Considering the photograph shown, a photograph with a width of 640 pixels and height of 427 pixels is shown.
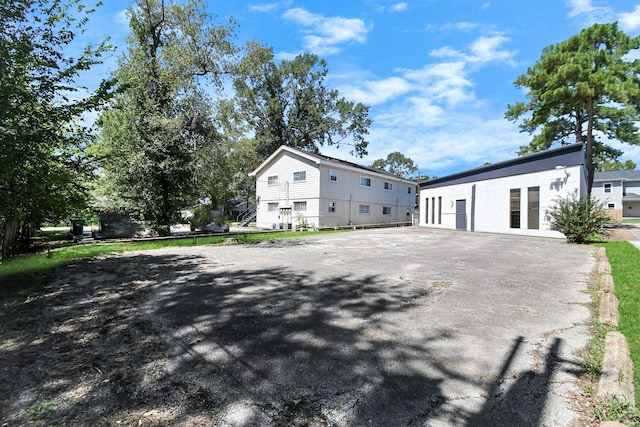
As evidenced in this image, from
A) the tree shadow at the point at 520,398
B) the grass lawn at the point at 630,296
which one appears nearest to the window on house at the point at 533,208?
the grass lawn at the point at 630,296

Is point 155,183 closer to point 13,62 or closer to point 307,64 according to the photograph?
point 13,62

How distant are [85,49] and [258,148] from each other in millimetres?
33330

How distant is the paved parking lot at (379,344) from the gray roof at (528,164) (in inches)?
479

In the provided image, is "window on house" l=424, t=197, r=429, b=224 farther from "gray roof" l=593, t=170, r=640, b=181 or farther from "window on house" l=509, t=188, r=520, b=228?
"gray roof" l=593, t=170, r=640, b=181

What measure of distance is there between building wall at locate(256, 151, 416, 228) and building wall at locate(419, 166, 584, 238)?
5211 millimetres

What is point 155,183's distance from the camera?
1563 cm

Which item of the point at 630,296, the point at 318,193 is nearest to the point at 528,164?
the point at 318,193

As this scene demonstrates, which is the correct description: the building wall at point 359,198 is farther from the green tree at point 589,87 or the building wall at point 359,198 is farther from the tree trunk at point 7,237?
the tree trunk at point 7,237

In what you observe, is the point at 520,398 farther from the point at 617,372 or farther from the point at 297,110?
the point at 297,110

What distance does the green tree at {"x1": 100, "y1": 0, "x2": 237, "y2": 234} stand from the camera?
48.7 ft

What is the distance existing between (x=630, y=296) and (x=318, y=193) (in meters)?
21.3

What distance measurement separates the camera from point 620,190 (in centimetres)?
4234

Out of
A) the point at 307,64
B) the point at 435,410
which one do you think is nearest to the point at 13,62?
the point at 435,410

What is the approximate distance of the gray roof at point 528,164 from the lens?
15.8 metres
